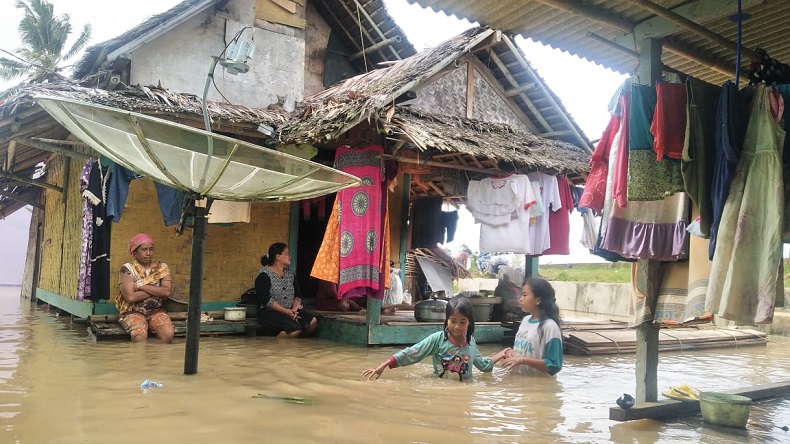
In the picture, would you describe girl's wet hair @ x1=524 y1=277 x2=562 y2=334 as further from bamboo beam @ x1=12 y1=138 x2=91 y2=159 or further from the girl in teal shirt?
bamboo beam @ x1=12 y1=138 x2=91 y2=159

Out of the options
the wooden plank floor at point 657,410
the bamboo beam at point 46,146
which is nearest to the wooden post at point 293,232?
the bamboo beam at point 46,146

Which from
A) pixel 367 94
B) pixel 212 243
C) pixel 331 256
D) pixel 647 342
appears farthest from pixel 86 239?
pixel 647 342

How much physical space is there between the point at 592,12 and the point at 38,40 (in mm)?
33593

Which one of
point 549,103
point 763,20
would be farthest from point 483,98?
point 763,20

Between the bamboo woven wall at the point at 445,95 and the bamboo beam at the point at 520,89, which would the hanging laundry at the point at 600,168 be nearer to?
the bamboo woven wall at the point at 445,95

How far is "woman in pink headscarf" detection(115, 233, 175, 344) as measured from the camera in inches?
295

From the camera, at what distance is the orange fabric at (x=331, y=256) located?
8.00 meters

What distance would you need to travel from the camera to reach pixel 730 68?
193 inches

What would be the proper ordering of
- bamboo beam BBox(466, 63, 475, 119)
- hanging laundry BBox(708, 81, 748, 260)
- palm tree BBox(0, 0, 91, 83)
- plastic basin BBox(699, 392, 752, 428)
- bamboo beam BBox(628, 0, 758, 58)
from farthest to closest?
palm tree BBox(0, 0, 91, 83) → bamboo beam BBox(466, 63, 475, 119) → plastic basin BBox(699, 392, 752, 428) → bamboo beam BBox(628, 0, 758, 58) → hanging laundry BBox(708, 81, 748, 260)

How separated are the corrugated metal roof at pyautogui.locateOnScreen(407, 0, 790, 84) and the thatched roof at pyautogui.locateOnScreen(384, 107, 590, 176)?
2783 mm

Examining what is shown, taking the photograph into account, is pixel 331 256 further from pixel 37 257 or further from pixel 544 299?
pixel 37 257

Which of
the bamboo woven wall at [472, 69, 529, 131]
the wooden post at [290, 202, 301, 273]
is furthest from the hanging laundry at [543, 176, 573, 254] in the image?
the wooden post at [290, 202, 301, 273]

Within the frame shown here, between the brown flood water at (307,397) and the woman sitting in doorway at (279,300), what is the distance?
46.4 inches

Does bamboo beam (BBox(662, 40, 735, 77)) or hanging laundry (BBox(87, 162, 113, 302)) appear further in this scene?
hanging laundry (BBox(87, 162, 113, 302))
